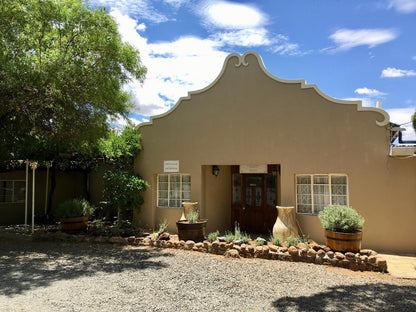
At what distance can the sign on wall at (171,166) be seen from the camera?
10922 millimetres

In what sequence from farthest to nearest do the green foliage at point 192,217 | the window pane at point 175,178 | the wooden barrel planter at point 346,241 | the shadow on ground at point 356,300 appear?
the window pane at point 175,178, the green foliage at point 192,217, the wooden barrel planter at point 346,241, the shadow on ground at point 356,300

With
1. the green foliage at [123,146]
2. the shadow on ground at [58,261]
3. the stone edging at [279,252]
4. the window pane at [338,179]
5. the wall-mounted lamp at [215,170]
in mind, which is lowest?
the shadow on ground at [58,261]

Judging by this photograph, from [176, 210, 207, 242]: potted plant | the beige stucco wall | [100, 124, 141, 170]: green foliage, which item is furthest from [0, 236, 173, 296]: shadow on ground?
[100, 124, 141, 170]: green foliage

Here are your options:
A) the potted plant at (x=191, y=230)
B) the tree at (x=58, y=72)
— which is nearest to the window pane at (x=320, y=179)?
the potted plant at (x=191, y=230)

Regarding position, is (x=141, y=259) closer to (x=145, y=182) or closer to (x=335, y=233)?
(x=145, y=182)

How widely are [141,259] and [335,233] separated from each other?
181 inches

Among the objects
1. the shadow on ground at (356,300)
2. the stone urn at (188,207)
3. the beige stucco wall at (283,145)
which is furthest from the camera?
the stone urn at (188,207)

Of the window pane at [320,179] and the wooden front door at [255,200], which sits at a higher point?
the window pane at [320,179]

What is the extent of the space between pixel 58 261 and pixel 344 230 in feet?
22.1

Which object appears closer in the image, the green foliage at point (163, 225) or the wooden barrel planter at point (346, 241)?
the wooden barrel planter at point (346, 241)

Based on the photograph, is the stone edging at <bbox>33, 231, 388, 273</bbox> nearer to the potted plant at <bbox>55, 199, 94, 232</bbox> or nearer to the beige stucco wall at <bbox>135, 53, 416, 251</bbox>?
the potted plant at <bbox>55, 199, 94, 232</bbox>

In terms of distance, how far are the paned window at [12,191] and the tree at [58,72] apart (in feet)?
13.6

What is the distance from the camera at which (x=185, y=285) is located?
19.5 ft

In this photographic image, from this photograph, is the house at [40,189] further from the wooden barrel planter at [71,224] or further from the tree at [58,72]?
the tree at [58,72]
